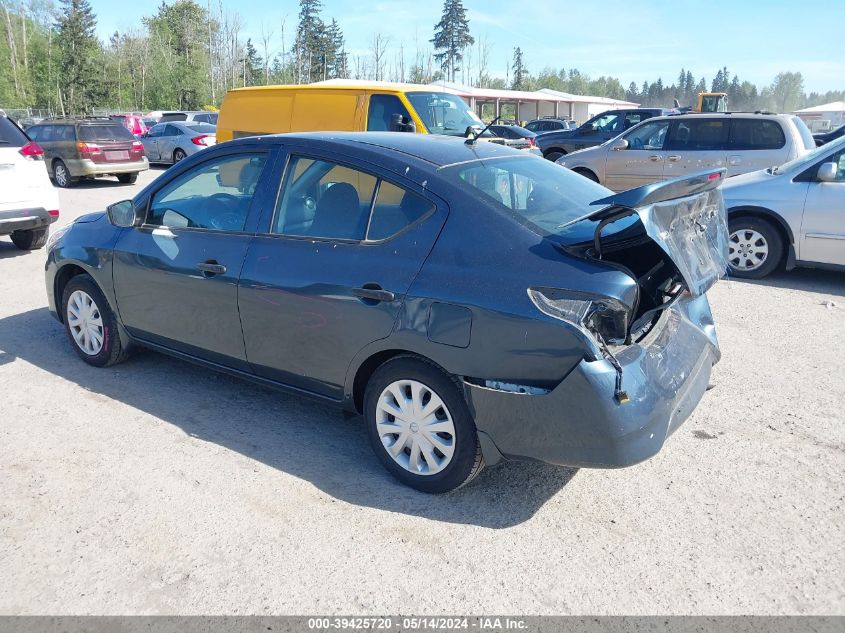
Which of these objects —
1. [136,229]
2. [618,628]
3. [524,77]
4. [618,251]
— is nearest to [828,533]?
[618,628]

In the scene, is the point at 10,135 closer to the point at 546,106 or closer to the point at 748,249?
the point at 748,249

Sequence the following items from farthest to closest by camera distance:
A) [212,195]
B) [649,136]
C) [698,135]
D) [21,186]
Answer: [649,136] → [698,135] → [21,186] → [212,195]

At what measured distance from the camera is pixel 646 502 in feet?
11.0

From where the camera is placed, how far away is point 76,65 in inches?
2386

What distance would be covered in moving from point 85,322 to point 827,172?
7.01 meters

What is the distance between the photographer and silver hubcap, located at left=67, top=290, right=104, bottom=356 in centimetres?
496

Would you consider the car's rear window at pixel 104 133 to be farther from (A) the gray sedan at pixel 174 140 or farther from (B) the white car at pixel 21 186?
(B) the white car at pixel 21 186

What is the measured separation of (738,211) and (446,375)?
581cm

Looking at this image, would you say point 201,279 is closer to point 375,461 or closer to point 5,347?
point 375,461

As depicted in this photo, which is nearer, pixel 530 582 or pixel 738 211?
pixel 530 582

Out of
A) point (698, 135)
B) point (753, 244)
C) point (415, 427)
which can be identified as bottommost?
point (415, 427)

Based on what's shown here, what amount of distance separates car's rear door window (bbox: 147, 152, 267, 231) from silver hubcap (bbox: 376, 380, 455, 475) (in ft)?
4.76

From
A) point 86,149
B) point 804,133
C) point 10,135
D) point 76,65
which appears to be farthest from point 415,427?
point 76,65

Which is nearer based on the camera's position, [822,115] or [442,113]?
[442,113]
